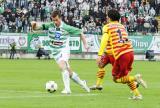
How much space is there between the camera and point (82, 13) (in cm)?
5803

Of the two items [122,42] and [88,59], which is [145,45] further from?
[122,42]

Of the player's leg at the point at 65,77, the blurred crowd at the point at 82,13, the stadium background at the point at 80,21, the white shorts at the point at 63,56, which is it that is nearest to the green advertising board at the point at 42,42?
the stadium background at the point at 80,21

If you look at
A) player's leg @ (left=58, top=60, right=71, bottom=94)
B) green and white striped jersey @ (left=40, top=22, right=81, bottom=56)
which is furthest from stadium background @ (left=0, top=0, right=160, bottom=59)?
player's leg @ (left=58, top=60, right=71, bottom=94)

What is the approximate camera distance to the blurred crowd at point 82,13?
181 ft

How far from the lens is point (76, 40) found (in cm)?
5253

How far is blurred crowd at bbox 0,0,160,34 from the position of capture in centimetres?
5506

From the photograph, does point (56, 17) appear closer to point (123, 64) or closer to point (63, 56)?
point (63, 56)

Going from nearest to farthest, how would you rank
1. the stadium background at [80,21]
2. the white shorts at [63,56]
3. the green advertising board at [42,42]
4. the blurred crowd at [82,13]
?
the white shorts at [63,56], the green advertising board at [42,42], the stadium background at [80,21], the blurred crowd at [82,13]

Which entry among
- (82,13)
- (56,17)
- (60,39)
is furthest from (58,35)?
(82,13)

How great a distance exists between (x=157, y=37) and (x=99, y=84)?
1322 inches

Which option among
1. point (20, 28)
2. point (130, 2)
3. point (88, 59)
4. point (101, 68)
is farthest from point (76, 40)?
point (101, 68)

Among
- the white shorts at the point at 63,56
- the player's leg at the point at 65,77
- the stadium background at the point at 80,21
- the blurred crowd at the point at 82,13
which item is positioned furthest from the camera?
the blurred crowd at the point at 82,13

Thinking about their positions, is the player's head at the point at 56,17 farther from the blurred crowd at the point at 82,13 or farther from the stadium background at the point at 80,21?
the blurred crowd at the point at 82,13

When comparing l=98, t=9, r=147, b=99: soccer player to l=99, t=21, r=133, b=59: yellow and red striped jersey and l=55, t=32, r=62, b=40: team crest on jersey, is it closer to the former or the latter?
l=99, t=21, r=133, b=59: yellow and red striped jersey
